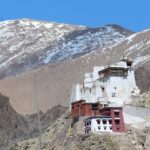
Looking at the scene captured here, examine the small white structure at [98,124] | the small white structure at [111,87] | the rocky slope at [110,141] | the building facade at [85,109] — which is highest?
the small white structure at [111,87]

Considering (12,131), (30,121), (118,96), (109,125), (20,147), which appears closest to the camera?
(109,125)

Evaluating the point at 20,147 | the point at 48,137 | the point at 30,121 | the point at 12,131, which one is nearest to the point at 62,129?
the point at 48,137

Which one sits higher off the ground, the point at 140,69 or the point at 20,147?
the point at 140,69

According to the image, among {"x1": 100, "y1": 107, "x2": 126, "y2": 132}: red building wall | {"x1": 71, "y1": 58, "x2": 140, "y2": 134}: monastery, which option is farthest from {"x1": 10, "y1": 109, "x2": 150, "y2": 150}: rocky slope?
{"x1": 71, "y1": 58, "x2": 140, "y2": 134}: monastery

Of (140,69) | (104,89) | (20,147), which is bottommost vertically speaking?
(20,147)

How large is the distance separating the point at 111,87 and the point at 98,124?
872 centimetres

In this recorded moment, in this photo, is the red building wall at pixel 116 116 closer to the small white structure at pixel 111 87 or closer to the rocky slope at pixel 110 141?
the rocky slope at pixel 110 141

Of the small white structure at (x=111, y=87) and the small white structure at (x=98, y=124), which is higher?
the small white structure at (x=111, y=87)

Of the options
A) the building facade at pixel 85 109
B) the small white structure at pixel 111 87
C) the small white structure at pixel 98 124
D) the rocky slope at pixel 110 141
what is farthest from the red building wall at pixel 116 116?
the small white structure at pixel 111 87

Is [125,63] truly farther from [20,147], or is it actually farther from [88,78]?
[20,147]

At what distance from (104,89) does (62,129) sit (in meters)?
7.88

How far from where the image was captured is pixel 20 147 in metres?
99.4

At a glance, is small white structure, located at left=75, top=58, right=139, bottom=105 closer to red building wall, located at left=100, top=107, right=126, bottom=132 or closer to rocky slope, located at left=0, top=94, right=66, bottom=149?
red building wall, located at left=100, top=107, right=126, bottom=132

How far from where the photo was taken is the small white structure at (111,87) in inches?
3553
